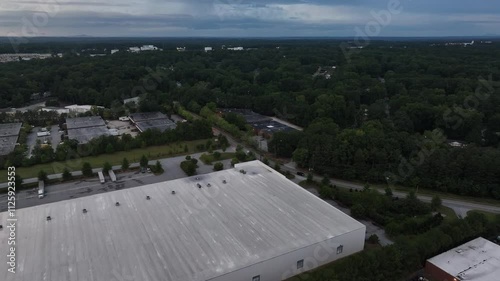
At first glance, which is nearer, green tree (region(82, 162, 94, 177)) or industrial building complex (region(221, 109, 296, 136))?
green tree (region(82, 162, 94, 177))

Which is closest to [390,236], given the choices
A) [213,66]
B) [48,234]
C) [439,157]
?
[439,157]

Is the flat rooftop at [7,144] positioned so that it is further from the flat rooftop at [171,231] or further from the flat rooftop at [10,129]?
the flat rooftop at [171,231]

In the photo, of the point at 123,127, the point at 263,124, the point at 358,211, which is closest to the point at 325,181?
the point at 358,211

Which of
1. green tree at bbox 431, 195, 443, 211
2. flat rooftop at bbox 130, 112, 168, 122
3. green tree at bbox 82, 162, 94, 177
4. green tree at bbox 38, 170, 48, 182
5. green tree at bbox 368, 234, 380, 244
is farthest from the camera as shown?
flat rooftop at bbox 130, 112, 168, 122

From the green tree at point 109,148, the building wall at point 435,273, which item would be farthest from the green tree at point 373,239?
the green tree at point 109,148

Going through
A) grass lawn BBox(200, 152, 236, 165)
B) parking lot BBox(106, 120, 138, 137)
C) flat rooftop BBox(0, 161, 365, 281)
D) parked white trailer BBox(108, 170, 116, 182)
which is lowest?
parked white trailer BBox(108, 170, 116, 182)

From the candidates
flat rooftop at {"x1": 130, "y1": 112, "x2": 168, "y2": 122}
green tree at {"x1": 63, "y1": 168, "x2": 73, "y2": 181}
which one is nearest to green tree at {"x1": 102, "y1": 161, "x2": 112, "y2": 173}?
green tree at {"x1": 63, "y1": 168, "x2": 73, "y2": 181}

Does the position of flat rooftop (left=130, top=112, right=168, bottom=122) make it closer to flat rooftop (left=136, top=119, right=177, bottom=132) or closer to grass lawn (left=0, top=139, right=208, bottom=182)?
flat rooftop (left=136, top=119, right=177, bottom=132)
